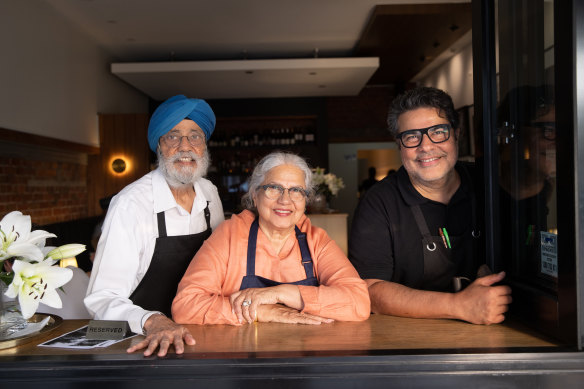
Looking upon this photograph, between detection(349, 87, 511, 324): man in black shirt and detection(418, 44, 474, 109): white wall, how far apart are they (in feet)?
15.8

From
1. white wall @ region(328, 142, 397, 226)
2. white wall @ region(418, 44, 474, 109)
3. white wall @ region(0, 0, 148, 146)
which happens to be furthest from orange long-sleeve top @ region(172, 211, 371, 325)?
white wall @ region(328, 142, 397, 226)

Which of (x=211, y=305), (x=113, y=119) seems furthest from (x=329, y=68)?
(x=211, y=305)

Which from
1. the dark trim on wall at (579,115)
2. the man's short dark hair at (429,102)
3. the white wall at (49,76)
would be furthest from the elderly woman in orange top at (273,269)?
the white wall at (49,76)

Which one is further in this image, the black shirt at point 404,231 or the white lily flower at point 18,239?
the black shirt at point 404,231

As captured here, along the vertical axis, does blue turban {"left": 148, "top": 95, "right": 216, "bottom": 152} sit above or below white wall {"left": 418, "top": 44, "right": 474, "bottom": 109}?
below

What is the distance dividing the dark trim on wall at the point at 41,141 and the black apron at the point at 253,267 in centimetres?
338

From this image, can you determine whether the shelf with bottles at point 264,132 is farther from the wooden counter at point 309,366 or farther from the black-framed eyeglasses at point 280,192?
the wooden counter at point 309,366

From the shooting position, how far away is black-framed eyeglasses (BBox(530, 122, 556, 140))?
1.27 m

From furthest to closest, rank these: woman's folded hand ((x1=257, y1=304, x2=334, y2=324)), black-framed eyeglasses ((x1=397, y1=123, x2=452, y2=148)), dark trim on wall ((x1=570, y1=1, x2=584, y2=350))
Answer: black-framed eyeglasses ((x1=397, y1=123, x2=452, y2=148)) < woman's folded hand ((x1=257, y1=304, x2=334, y2=324)) < dark trim on wall ((x1=570, y1=1, x2=584, y2=350))

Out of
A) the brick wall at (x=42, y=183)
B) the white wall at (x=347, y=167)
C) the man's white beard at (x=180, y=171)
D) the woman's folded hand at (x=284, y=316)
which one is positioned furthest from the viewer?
the white wall at (x=347, y=167)

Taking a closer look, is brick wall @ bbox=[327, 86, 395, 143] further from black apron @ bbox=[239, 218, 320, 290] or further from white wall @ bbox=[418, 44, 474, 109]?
black apron @ bbox=[239, 218, 320, 290]

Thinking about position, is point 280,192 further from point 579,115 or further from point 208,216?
point 579,115

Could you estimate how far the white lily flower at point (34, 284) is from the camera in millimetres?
1262

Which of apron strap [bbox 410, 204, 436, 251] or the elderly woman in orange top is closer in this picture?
the elderly woman in orange top
